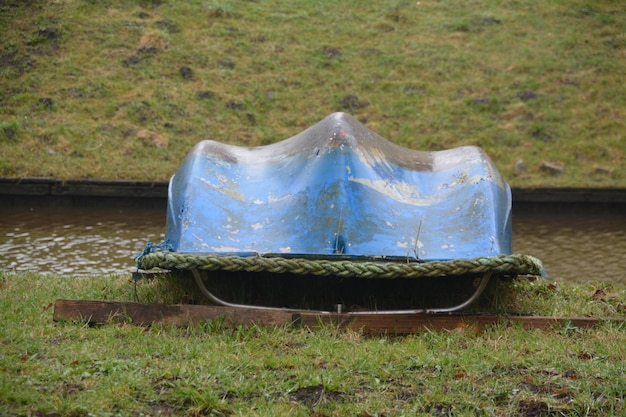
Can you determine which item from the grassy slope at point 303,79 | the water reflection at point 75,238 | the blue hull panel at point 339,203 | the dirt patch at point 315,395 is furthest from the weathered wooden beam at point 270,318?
the grassy slope at point 303,79

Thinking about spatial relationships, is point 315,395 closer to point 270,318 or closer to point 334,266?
point 270,318

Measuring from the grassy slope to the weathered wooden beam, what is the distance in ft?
23.6

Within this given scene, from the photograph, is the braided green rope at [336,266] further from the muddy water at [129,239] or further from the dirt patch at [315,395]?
the muddy water at [129,239]

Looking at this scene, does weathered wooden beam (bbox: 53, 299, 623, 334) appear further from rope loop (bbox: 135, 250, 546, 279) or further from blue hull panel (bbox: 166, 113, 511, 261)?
blue hull panel (bbox: 166, 113, 511, 261)

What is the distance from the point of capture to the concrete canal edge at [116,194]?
36.1 feet

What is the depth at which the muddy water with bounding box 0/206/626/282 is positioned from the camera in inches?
312

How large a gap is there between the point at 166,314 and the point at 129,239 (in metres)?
4.90

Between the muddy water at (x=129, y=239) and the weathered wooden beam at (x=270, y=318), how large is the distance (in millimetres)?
3033

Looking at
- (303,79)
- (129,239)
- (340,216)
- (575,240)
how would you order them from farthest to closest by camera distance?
1. (303,79)
2. (575,240)
3. (129,239)
4. (340,216)

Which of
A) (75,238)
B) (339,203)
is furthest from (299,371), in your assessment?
(75,238)

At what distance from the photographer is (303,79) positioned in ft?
51.2

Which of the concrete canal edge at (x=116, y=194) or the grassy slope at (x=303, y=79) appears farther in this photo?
the grassy slope at (x=303, y=79)

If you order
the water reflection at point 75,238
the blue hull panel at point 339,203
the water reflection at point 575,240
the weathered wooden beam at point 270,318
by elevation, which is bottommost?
the water reflection at point 75,238

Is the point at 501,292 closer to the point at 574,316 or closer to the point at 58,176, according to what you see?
the point at 574,316
